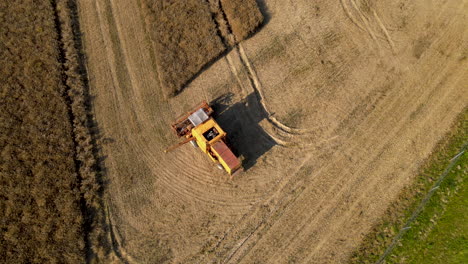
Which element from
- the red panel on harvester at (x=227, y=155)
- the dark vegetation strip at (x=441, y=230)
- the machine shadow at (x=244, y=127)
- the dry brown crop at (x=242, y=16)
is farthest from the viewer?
the dry brown crop at (x=242, y=16)

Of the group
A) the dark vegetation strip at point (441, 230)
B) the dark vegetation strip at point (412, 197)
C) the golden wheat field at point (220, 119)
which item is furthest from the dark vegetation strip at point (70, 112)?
the dark vegetation strip at point (441, 230)

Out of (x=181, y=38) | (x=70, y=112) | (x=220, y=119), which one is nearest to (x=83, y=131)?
(x=70, y=112)

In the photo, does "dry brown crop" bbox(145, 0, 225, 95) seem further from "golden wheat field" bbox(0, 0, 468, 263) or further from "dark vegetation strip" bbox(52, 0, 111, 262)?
"dark vegetation strip" bbox(52, 0, 111, 262)

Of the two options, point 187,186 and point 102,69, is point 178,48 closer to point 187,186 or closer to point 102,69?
point 102,69

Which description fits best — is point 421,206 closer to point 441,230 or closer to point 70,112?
point 441,230

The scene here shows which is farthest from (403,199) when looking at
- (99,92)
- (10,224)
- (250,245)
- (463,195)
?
(10,224)

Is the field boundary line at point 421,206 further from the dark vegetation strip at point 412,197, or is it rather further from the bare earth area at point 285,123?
the bare earth area at point 285,123

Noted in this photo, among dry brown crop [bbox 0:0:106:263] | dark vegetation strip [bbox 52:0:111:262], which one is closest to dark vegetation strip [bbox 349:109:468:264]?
dark vegetation strip [bbox 52:0:111:262]
